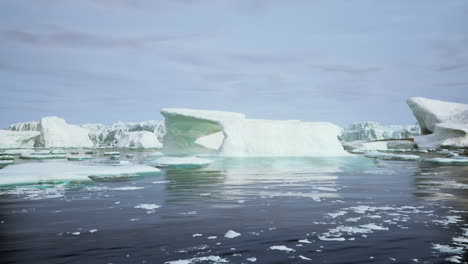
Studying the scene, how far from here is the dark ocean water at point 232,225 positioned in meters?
3.94

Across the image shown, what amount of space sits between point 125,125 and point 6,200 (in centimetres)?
10085

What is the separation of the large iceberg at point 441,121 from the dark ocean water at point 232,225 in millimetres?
36413

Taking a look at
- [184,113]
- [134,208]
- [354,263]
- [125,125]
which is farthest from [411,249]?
[125,125]

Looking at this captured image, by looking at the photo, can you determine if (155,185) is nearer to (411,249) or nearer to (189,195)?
(189,195)

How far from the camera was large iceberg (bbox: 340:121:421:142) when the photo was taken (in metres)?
81.9

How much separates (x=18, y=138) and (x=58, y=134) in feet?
20.8

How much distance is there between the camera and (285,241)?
14.7 ft

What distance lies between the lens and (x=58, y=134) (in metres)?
65.0

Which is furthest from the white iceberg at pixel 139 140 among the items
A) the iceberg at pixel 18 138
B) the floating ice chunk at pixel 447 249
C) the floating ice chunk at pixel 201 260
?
the floating ice chunk at pixel 447 249

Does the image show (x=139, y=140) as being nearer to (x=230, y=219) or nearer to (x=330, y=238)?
(x=230, y=219)

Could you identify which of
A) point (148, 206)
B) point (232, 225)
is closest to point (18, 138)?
point (148, 206)

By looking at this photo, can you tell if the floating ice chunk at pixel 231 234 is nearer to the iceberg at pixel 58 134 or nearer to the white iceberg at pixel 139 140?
the white iceberg at pixel 139 140

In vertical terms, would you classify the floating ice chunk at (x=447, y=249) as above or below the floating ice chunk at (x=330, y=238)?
below

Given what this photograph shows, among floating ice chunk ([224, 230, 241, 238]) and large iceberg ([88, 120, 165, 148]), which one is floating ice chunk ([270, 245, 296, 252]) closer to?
floating ice chunk ([224, 230, 241, 238])
